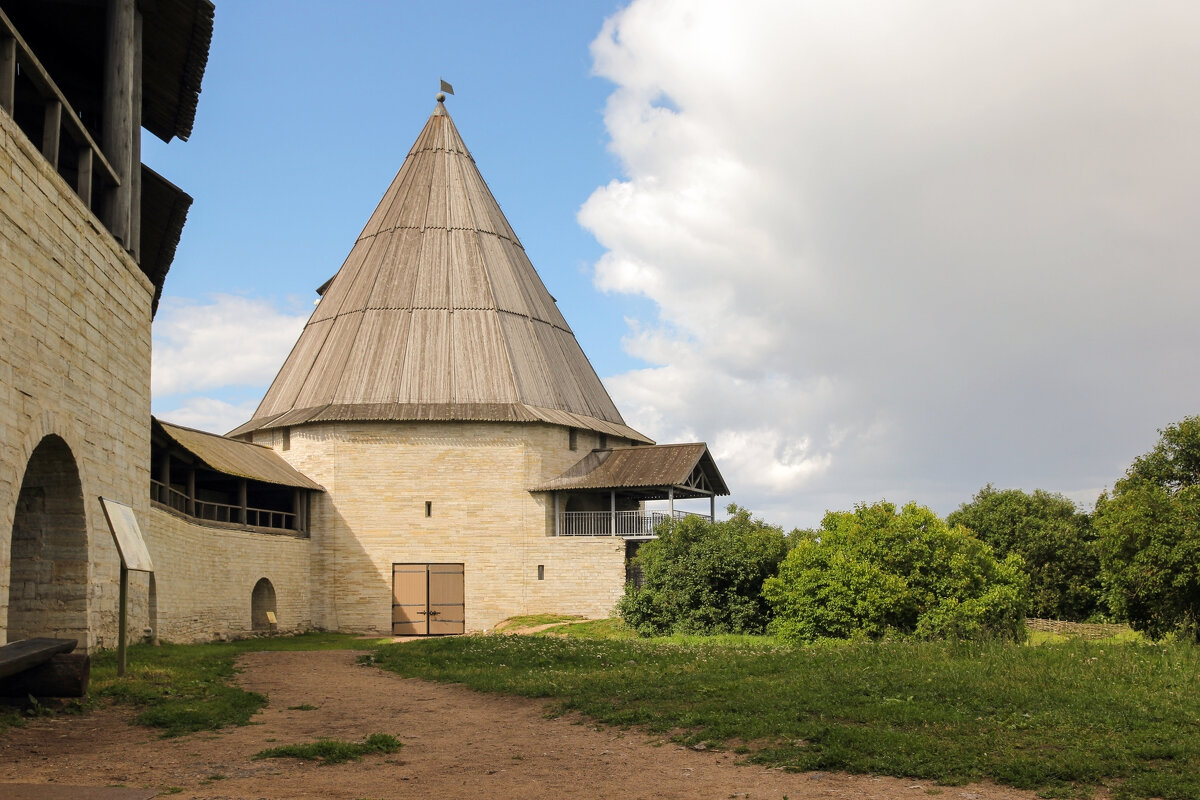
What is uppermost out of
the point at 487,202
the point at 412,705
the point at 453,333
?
the point at 487,202

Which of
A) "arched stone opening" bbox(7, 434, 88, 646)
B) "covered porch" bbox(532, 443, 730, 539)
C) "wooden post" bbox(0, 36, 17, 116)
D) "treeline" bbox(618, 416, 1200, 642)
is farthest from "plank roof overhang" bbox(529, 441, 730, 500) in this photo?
"wooden post" bbox(0, 36, 17, 116)

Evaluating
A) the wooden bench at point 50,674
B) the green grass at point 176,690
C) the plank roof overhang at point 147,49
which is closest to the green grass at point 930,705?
the green grass at point 176,690

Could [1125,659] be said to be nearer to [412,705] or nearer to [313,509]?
[412,705]

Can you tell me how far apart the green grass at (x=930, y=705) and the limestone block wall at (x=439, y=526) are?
17314 millimetres

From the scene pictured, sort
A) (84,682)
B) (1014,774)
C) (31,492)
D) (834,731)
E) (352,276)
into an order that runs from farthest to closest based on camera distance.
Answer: (352,276) → (31,492) → (84,682) → (834,731) → (1014,774)

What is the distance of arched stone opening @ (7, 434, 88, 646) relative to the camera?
13586 millimetres

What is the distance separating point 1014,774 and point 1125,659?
543cm

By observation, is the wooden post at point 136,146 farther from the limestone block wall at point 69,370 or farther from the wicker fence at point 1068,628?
the wicker fence at point 1068,628

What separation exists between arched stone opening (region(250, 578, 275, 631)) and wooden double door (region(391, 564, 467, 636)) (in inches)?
145

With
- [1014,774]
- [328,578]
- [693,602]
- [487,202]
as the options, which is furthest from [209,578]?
[1014,774]

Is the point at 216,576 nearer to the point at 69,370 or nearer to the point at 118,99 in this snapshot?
the point at 118,99

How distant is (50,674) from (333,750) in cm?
299

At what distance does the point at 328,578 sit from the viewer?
3269 cm

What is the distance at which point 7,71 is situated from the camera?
37.5 ft
